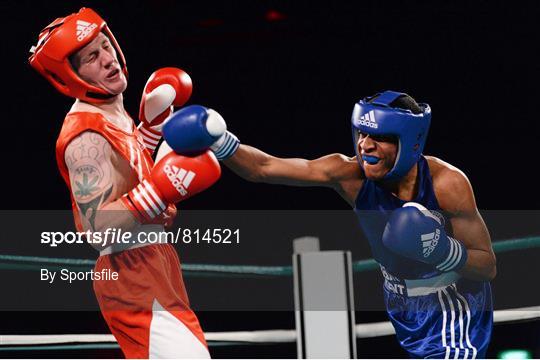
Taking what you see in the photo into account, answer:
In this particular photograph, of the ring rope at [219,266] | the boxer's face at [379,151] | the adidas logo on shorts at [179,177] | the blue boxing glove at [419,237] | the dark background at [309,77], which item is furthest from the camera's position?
the dark background at [309,77]

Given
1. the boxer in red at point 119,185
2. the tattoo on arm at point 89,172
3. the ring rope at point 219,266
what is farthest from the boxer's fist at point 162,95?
the ring rope at point 219,266

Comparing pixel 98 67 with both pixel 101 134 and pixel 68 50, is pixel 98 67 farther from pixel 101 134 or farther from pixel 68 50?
pixel 101 134

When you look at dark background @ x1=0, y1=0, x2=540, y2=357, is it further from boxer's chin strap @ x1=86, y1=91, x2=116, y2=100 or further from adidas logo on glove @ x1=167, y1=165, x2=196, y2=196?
adidas logo on glove @ x1=167, y1=165, x2=196, y2=196

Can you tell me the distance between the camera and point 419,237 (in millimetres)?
2463

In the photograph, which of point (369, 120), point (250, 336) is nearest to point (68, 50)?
point (369, 120)

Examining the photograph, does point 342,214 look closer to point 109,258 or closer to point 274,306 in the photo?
point 274,306

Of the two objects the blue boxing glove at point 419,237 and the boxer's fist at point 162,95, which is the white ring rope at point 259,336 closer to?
the blue boxing glove at point 419,237

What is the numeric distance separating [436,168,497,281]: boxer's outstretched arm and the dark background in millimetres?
1494

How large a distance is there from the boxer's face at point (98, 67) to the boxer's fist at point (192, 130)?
23 cm

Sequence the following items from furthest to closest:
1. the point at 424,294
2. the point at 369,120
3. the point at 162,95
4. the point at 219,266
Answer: the point at 219,266
the point at 162,95
the point at 424,294
the point at 369,120

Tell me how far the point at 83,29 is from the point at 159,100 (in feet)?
1.16

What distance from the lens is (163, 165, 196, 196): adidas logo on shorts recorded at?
7.72 feet

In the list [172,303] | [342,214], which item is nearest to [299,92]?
[342,214]

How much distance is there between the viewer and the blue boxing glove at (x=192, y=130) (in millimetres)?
2375
